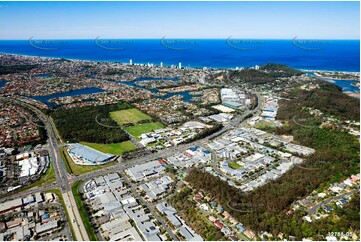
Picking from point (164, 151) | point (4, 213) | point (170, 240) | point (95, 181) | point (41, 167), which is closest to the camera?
point (170, 240)

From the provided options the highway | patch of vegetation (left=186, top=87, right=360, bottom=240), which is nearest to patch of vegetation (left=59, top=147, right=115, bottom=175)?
the highway

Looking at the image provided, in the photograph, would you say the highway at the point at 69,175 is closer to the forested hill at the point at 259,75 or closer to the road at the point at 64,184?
the road at the point at 64,184

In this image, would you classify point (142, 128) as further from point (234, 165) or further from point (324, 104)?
point (324, 104)

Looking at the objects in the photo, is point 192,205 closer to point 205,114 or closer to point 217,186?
point 217,186

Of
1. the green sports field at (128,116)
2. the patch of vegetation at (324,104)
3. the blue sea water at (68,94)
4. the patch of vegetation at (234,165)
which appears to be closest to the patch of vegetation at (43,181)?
the green sports field at (128,116)

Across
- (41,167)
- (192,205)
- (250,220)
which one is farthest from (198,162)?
(41,167)

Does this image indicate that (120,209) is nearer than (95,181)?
Yes
